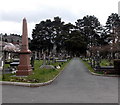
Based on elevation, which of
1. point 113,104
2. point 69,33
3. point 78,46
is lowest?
point 113,104

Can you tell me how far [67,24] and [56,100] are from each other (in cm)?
7619

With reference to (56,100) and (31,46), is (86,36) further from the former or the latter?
(56,100)

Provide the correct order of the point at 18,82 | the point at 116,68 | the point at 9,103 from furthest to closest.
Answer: the point at 116,68, the point at 18,82, the point at 9,103

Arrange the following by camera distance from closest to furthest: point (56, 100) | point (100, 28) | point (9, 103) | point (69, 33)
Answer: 1. point (9, 103)
2. point (56, 100)
3. point (69, 33)
4. point (100, 28)

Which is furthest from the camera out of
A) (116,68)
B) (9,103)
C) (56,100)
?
(116,68)

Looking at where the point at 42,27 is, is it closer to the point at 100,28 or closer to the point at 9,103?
the point at 100,28

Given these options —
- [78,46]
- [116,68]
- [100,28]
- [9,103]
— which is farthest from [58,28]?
[9,103]

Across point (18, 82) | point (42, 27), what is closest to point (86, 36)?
point (42, 27)

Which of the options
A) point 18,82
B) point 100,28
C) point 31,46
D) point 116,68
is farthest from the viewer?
point 100,28

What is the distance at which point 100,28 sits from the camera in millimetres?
88000

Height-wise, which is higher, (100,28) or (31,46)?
(100,28)

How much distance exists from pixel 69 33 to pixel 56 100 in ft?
243

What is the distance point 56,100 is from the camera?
8203 millimetres

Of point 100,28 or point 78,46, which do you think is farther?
point 100,28
